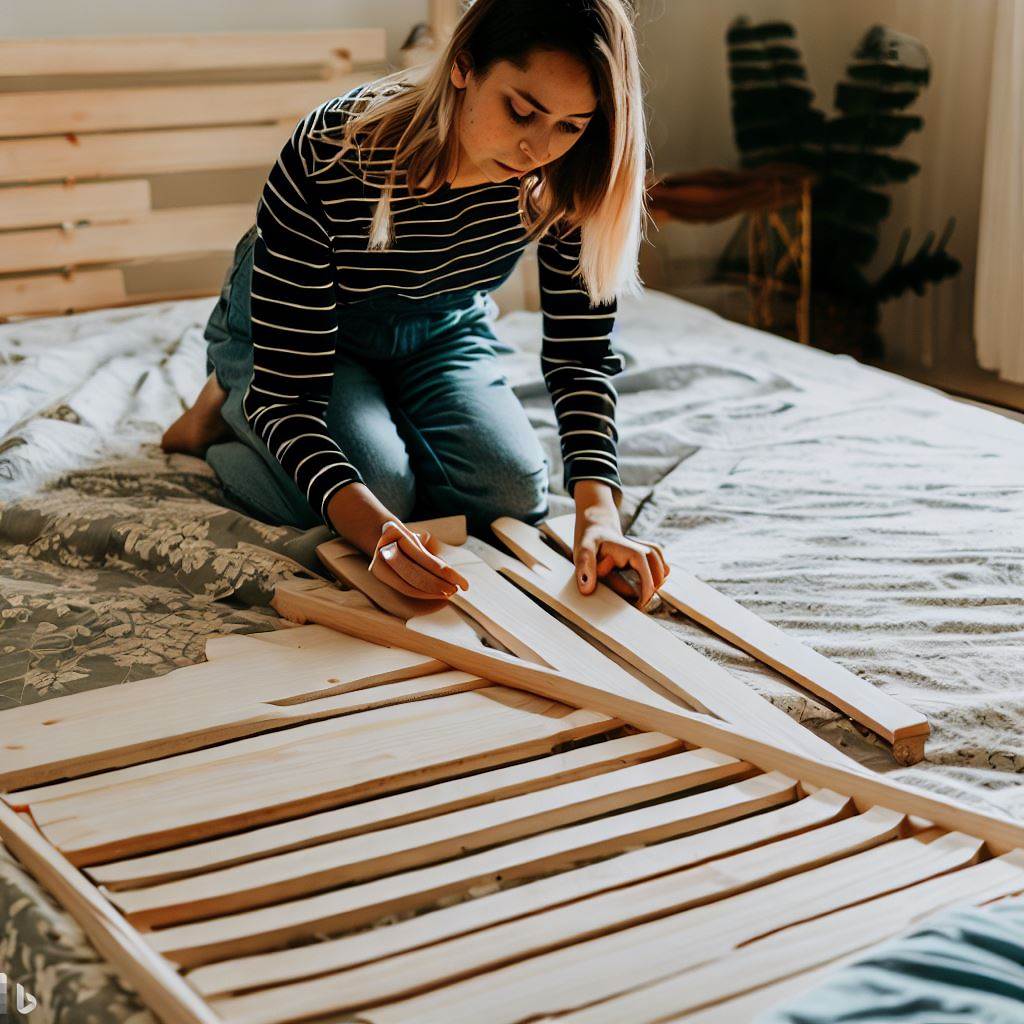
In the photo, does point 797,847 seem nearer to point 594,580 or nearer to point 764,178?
point 594,580

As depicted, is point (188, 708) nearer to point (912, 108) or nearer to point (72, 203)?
point (72, 203)

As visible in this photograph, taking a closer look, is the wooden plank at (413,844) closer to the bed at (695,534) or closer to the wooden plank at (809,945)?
the bed at (695,534)

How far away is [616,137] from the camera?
129 centimetres

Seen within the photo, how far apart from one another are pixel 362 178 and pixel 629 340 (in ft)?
3.15

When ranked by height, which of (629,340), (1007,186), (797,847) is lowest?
(797,847)

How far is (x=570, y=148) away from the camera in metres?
1.34

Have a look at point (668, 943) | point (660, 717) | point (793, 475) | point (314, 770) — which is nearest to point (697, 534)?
point (793, 475)

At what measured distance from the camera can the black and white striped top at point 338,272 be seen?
4.61ft

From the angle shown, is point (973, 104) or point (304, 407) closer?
point (304, 407)

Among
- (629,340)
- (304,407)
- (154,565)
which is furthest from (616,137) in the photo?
(629,340)

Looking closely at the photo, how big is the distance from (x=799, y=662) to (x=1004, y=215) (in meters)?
1.90

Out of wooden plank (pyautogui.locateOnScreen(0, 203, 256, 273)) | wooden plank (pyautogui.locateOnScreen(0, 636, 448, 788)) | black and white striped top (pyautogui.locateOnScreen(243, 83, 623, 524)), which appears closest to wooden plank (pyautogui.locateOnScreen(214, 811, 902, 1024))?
wooden plank (pyautogui.locateOnScreen(0, 636, 448, 788))

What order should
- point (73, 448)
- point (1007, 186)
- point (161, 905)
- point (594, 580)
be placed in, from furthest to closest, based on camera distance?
1. point (1007, 186)
2. point (73, 448)
3. point (594, 580)
4. point (161, 905)

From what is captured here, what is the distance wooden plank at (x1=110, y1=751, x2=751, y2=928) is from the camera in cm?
87
